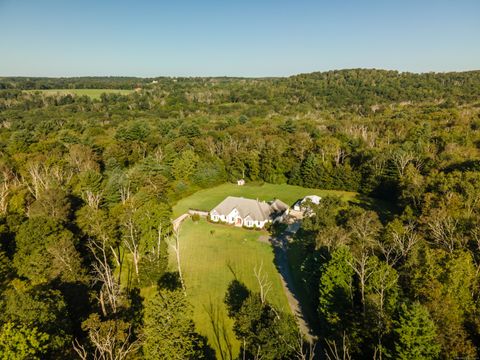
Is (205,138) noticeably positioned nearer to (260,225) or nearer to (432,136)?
(260,225)

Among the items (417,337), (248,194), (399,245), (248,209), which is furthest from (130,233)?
(248,194)

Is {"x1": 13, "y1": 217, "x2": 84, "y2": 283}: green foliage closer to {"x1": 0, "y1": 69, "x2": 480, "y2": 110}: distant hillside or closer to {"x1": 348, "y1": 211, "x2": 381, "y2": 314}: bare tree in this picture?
{"x1": 348, "y1": 211, "x2": 381, "y2": 314}: bare tree

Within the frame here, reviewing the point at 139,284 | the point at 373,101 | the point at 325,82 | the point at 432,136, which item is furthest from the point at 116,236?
the point at 325,82

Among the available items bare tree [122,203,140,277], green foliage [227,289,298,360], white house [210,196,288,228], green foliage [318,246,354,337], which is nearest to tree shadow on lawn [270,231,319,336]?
green foliage [318,246,354,337]

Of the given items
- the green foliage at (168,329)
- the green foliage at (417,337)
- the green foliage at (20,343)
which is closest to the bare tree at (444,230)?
the green foliage at (417,337)

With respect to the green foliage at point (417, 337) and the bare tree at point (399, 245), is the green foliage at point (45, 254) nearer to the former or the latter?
the green foliage at point (417, 337)

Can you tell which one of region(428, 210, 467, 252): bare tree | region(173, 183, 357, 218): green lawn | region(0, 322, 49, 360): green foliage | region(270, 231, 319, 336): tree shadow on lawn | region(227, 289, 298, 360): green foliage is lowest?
region(173, 183, 357, 218): green lawn

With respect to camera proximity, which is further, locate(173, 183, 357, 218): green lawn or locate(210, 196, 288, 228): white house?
locate(173, 183, 357, 218): green lawn
